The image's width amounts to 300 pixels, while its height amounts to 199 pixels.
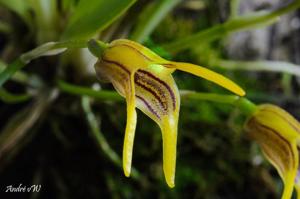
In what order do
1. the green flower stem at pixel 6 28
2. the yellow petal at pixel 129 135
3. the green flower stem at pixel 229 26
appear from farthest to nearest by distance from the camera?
the green flower stem at pixel 6 28 < the green flower stem at pixel 229 26 < the yellow petal at pixel 129 135

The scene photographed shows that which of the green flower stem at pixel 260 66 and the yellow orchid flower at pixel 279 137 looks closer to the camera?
the yellow orchid flower at pixel 279 137

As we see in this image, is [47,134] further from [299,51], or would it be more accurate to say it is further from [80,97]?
[299,51]

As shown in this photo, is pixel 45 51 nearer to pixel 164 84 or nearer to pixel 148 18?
pixel 164 84

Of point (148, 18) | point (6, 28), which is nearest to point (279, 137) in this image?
point (148, 18)

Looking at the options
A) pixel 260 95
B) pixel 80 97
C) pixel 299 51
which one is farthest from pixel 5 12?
pixel 299 51

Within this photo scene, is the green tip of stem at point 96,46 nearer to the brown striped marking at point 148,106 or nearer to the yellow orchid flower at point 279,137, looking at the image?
the brown striped marking at point 148,106

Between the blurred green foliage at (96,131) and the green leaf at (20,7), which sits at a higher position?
the green leaf at (20,7)

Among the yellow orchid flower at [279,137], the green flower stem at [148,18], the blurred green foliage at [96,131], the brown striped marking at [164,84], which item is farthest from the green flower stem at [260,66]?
the brown striped marking at [164,84]
